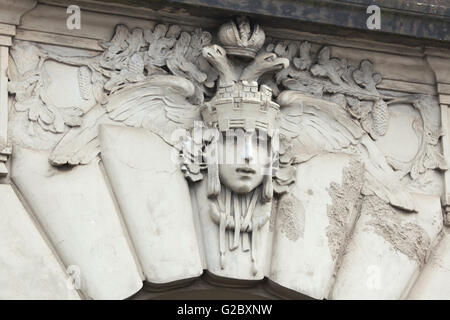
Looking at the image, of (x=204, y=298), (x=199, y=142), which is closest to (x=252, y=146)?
(x=199, y=142)

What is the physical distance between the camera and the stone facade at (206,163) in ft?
26.9

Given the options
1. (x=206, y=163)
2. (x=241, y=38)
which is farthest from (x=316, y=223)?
(x=241, y=38)

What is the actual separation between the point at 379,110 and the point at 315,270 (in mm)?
1069

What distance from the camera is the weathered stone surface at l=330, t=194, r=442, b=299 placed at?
28.1 feet

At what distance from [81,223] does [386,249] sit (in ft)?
5.63

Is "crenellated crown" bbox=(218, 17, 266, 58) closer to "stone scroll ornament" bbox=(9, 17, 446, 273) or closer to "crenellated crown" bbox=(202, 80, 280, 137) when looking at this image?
"stone scroll ornament" bbox=(9, 17, 446, 273)

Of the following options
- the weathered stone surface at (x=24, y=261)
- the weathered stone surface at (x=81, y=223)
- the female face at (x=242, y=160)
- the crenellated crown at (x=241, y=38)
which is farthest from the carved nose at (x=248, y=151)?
the weathered stone surface at (x=24, y=261)

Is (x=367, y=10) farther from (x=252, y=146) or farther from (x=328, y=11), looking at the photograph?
(x=252, y=146)

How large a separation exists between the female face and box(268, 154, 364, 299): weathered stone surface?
253 millimetres

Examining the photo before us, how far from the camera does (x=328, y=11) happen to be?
873cm

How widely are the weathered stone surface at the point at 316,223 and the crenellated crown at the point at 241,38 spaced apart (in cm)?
70

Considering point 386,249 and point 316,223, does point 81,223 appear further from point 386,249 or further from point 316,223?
point 386,249

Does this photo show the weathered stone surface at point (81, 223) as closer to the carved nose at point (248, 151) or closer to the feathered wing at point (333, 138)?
the carved nose at point (248, 151)

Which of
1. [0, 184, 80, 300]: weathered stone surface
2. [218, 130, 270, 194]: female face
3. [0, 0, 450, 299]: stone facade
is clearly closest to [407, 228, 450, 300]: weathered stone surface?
[0, 0, 450, 299]: stone facade
